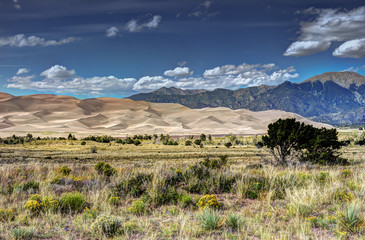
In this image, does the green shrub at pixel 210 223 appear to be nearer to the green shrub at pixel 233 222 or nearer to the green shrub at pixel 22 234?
the green shrub at pixel 233 222

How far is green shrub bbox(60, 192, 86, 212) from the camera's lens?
21.9ft

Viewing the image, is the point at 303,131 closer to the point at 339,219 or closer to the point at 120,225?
the point at 339,219

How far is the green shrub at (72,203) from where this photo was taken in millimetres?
6676

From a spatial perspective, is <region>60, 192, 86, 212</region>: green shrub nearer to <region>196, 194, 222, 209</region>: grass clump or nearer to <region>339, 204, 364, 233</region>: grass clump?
<region>196, 194, 222, 209</region>: grass clump

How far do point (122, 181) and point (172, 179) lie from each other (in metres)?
1.91

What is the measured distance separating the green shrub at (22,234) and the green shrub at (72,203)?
5.39 feet

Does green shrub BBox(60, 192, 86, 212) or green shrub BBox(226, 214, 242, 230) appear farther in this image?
green shrub BBox(60, 192, 86, 212)

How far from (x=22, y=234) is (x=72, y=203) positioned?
2.01m

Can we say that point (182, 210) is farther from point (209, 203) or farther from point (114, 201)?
point (114, 201)

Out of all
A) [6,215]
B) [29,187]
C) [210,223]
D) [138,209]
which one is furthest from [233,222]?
[29,187]

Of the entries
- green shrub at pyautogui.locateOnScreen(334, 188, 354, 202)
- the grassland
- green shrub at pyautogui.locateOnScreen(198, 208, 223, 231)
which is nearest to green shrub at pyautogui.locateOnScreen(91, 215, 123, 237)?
the grassland

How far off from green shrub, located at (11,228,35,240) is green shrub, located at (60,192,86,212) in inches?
64.7

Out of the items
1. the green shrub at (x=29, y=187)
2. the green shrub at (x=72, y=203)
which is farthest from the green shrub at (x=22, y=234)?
the green shrub at (x=29, y=187)

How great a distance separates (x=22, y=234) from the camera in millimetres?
4777
